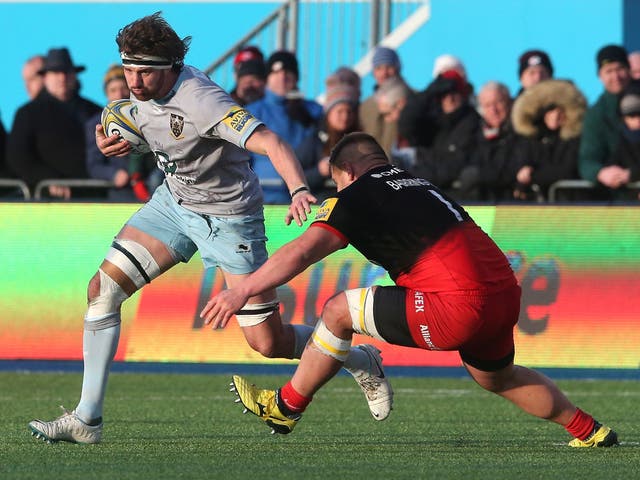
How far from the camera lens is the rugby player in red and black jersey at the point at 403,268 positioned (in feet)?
24.7

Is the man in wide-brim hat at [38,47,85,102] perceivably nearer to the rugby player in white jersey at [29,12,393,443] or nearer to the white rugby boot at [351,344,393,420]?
the rugby player in white jersey at [29,12,393,443]

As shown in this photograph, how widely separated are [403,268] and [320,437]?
1500 mm

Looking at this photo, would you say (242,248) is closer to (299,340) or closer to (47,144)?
(299,340)

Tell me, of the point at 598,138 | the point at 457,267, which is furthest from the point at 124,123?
the point at 598,138

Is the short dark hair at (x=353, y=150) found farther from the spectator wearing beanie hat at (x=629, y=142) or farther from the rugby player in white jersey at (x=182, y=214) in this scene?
the spectator wearing beanie hat at (x=629, y=142)

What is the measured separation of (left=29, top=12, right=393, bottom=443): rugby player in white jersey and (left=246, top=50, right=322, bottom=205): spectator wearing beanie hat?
16.4ft

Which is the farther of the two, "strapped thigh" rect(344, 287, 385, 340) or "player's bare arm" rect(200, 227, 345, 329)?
"strapped thigh" rect(344, 287, 385, 340)

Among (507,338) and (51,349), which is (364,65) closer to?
(51,349)

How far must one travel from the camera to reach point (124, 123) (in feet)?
27.8

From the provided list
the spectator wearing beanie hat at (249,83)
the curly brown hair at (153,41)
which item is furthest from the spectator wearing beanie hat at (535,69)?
→ the curly brown hair at (153,41)

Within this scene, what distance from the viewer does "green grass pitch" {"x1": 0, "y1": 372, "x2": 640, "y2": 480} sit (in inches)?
284

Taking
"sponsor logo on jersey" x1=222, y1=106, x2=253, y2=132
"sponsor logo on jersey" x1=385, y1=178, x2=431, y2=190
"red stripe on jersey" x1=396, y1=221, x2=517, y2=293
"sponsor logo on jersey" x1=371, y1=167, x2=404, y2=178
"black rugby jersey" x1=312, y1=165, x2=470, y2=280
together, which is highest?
"sponsor logo on jersey" x1=222, y1=106, x2=253, y2=132

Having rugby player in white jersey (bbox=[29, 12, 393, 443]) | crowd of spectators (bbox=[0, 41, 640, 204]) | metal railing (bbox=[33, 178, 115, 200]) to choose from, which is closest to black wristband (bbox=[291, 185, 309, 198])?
rugby player in white jersey (bbox=[29, 12, 393, 443])

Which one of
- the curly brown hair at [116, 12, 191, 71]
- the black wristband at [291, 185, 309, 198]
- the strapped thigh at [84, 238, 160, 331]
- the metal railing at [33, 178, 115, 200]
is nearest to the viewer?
the black wristband at [291, 185, 309, 198]
